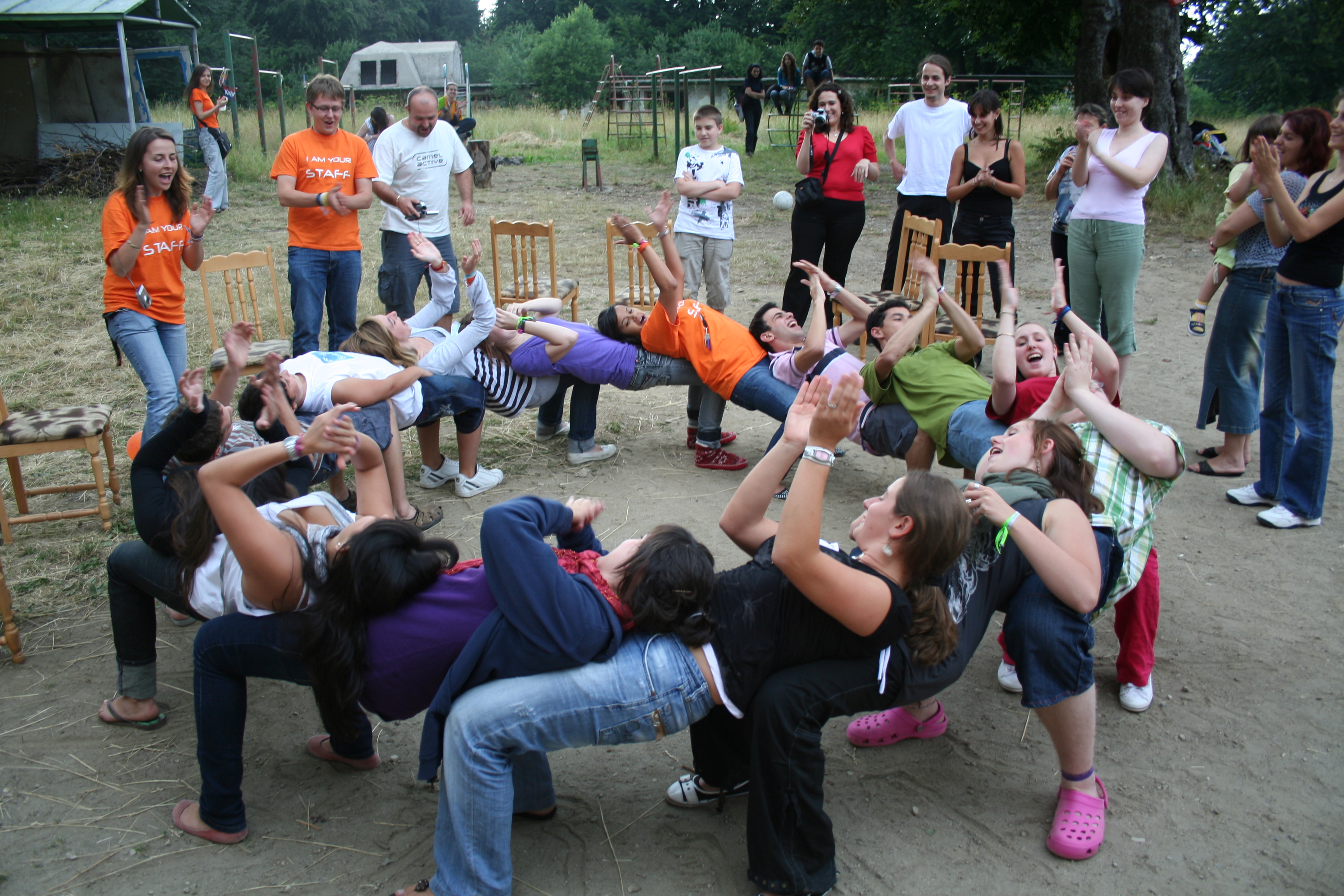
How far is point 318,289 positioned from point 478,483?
2.03 metres

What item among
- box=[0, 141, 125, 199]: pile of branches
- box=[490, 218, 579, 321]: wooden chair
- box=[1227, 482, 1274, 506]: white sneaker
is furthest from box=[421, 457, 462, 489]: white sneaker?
box=[0, 141, 125, 199]: pile of branches

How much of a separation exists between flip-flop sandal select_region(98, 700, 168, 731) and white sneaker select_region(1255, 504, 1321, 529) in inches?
195

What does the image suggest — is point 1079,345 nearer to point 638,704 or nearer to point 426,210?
point 638,704

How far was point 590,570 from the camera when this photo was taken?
247 centimetres

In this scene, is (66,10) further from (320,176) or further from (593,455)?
(593,455)

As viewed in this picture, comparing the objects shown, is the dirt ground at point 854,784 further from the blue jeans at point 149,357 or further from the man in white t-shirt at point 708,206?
the man in white t-shirt at point 708,206

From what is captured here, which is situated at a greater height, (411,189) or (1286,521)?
(411,189)

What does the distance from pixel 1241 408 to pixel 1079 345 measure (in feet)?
7.41

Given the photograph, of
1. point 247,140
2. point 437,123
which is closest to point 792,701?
point 437,123

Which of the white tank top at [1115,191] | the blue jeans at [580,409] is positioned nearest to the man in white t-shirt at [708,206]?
the blue jeans at [580,409]

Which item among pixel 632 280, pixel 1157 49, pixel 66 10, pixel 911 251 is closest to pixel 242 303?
pixel 632 280

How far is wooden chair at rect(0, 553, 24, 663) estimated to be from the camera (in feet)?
11.3

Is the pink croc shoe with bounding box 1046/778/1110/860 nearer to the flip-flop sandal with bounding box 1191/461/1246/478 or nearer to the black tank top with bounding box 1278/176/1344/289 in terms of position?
the black tank top with bounding box 1278/176/1344/289

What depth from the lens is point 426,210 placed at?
659 centimetres
